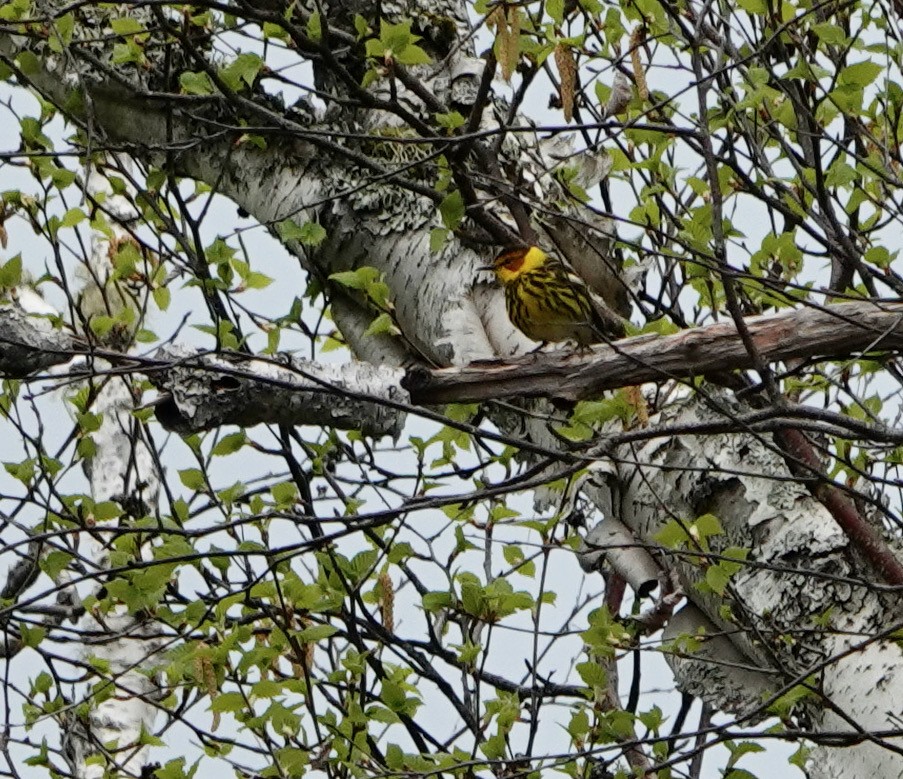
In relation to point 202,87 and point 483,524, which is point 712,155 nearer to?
point 202,87

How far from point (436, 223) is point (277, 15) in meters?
0.64

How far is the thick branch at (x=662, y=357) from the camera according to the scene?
2.58 meters

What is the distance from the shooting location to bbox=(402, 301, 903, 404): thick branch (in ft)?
8.46

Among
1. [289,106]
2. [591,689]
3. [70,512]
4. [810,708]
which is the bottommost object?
[810,708]

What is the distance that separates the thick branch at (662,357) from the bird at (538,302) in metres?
0.56

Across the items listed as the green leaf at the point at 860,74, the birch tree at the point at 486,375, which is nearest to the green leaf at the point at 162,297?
the birch tree at the point at 486,375

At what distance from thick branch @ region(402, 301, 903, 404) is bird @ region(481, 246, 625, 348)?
1.84ft

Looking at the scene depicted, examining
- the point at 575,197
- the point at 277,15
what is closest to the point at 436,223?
Answer: the point at 575,197

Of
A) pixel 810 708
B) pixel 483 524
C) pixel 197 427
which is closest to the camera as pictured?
pixel 197 427

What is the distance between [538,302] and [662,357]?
884 mm

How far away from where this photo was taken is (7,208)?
388 centimetres

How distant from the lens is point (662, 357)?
2613mm

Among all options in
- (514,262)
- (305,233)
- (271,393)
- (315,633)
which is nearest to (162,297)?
(305,233)

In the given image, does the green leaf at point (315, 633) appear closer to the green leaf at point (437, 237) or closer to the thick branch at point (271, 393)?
the thick branch at point (271, 393)
